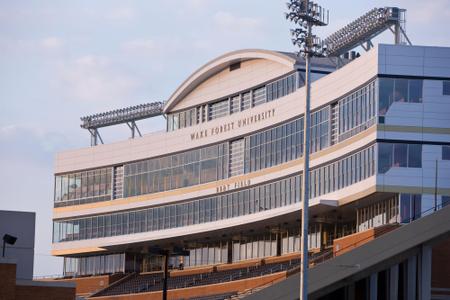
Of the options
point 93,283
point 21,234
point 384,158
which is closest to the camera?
point 21,234

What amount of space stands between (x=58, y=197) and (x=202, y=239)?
1537 centimetres

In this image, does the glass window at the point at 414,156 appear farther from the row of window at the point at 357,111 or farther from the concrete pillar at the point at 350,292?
the concrete pillar at the point at 350,292

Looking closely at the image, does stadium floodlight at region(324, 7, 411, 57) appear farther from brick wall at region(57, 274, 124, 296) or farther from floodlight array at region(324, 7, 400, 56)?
brick wall at region(57, 274, 124, 296)

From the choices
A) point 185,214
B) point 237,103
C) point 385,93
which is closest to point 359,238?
point 385,93

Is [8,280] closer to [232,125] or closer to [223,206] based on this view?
[223,206]

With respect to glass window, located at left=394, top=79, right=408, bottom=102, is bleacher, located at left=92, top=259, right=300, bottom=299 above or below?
below

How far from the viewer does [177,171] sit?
Answer: 3344 inches

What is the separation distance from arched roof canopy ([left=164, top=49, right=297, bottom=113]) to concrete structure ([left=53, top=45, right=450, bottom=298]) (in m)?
0.11

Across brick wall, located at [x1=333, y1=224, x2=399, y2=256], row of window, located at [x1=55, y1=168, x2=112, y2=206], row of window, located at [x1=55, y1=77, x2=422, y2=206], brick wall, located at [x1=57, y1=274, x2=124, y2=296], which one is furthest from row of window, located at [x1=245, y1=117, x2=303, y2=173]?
brick wall, located at [x1=57, y1=274, x2=124, y2=296]

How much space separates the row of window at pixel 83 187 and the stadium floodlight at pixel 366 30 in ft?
77.6

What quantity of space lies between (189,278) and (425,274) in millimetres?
30842

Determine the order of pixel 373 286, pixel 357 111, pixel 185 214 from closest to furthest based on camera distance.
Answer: pixel 373 286 < pixel 357 111 < pixel 185 214

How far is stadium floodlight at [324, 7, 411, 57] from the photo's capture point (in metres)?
69.3

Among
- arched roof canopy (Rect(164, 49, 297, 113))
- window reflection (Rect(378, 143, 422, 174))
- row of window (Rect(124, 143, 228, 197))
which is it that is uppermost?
arched roof canopy (Rect(164, 49, 297, 113))
